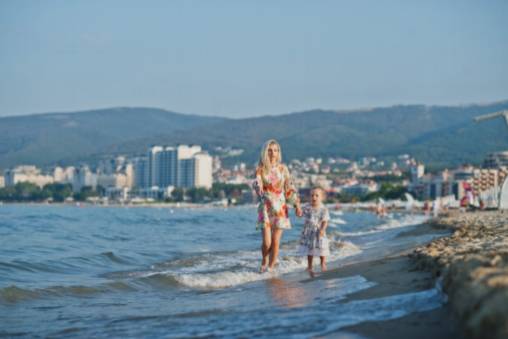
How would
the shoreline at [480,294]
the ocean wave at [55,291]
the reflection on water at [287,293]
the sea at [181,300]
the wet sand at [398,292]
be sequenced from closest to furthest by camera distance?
the shoreline at [480,294], the wet sand at [398,292], the sea at [181,300], the reflection on water at [287,293], the ocean wave at [55,291]

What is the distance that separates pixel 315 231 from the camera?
7.58m

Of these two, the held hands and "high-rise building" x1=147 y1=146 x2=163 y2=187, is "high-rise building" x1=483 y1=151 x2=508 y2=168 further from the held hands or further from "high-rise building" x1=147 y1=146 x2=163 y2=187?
the held hands

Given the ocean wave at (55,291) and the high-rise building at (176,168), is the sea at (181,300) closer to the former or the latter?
the ocean wave at (55,291)

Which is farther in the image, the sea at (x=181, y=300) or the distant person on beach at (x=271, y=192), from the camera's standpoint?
the distant person on beach at (x=271, y=192)

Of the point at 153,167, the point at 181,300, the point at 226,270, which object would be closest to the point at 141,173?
the point at 153,167

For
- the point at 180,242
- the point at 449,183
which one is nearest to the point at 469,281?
the point at 180,242

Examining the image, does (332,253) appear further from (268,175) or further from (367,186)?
(367,186)

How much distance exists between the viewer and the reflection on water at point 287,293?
203 inches

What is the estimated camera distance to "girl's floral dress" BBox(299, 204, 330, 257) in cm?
756

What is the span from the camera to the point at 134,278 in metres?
8.20

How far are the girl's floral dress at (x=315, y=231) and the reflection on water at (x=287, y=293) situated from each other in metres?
0.70

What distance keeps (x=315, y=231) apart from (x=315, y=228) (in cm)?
3

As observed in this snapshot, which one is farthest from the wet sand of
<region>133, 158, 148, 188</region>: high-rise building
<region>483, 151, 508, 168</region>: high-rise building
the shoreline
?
<region>133, 158, 148, 188</region>: high-rise building

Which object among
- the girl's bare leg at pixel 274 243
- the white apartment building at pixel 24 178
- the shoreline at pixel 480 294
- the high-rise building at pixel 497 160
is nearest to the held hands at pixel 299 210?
the girl's bare leg at pixel 274 243
